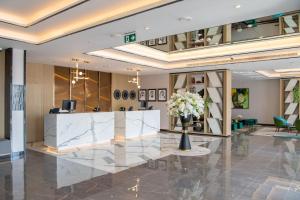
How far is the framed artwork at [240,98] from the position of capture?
53.6 ft

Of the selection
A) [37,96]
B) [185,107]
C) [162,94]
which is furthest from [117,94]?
[185,107]

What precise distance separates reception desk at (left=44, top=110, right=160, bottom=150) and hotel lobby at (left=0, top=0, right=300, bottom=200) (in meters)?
0.04

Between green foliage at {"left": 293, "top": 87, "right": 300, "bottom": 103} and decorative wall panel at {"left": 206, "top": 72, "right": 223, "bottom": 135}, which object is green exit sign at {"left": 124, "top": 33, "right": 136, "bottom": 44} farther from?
green foliage at {"left": 293, "top": 87, "right": 300, "bottom": 103}

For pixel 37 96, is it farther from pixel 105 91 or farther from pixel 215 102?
pixel 215 102

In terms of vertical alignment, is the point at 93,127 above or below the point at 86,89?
below

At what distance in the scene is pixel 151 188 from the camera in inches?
168

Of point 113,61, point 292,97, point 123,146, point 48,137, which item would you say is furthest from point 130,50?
point 292,97

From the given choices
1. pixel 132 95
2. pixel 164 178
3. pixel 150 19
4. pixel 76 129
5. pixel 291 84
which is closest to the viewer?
pixel 150 19

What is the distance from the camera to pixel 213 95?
10945 mm

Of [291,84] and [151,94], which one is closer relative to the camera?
[151,94]

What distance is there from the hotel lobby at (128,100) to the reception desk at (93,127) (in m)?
0.04

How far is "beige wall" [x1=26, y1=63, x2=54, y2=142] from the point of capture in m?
9.01

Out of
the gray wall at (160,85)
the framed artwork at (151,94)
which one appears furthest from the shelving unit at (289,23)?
the framed artwork at (151,94)

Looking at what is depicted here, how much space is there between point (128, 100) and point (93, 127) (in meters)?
4.93
